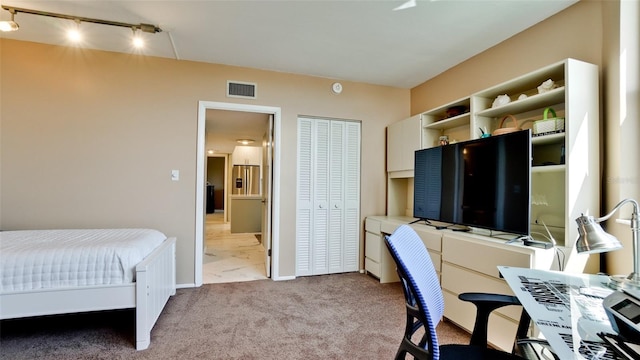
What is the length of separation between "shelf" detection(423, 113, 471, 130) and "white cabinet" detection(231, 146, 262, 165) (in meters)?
5.53

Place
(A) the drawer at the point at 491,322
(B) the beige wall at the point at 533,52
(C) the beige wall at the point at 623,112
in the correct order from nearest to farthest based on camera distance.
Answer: (C) the beige wall at the point at 623,112, (A) the drawer at the point at 491,322, (B) the beige wall at the point at 533,52

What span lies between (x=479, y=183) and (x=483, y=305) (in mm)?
1412

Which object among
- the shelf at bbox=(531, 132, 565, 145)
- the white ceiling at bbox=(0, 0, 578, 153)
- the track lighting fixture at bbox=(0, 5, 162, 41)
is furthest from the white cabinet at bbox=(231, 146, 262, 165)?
the shelf at bbox=(531, 132, 565, 145)

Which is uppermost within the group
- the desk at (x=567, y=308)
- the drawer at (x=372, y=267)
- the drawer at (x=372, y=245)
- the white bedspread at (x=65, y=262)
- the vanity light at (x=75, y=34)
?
the vanity light at (x=75, y=34)

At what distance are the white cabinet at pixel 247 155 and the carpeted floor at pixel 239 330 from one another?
17.0 ft

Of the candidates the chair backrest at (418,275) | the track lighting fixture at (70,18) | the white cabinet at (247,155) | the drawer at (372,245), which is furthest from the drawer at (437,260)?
the white cabinet at (247,155)

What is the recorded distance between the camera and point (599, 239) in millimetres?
1188

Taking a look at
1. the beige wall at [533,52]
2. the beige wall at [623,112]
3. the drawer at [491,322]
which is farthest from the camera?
the beige wall at [533,52]

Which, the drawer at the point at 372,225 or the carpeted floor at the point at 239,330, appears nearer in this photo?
the carpeted floor at the point at 239,330

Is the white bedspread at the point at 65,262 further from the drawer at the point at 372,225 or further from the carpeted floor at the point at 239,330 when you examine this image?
the drawer at the point at 372,225

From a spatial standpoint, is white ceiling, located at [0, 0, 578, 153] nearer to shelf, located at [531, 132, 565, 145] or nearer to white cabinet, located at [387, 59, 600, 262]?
white cabinet, located at [387, 59, 600, 262]

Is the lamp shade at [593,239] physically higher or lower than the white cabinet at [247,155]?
lower

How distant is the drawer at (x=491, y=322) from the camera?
1.98 metres

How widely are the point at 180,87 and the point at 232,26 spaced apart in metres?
1.11
